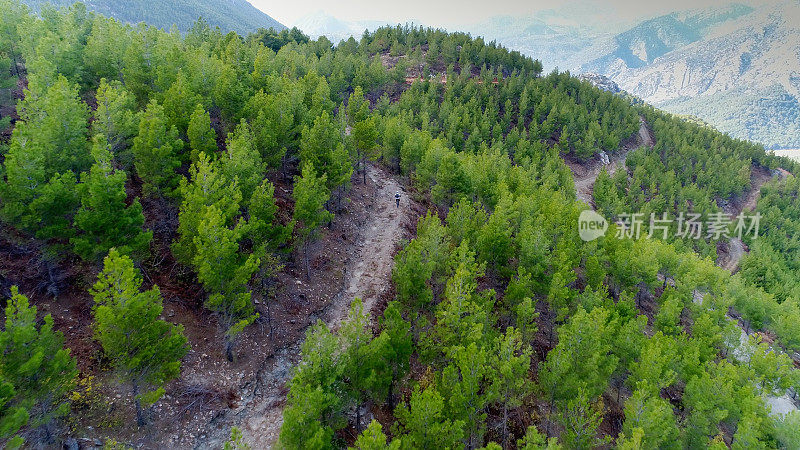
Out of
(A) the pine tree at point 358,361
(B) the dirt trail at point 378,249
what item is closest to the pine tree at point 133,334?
(A) the pine tree at point 358,361

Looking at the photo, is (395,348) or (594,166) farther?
(594,166)

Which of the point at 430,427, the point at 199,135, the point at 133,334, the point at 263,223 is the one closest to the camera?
the point at 133,334

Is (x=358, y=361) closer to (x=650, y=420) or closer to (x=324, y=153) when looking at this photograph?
(x=650, y=420)

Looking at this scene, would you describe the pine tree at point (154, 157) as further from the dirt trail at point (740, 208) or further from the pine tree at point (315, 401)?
the dirt trail at point (740, 208)

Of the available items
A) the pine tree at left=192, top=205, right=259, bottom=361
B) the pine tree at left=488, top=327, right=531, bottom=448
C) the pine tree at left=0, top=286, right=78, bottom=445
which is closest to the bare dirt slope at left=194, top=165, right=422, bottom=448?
the pine tree at left=192, top=205, right=259, bottom=361

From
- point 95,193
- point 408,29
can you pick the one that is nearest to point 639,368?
point 95,193

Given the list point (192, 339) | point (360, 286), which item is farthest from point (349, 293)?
point (192, 339)

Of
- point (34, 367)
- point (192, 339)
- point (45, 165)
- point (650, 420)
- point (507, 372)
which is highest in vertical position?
point (45, 165)
